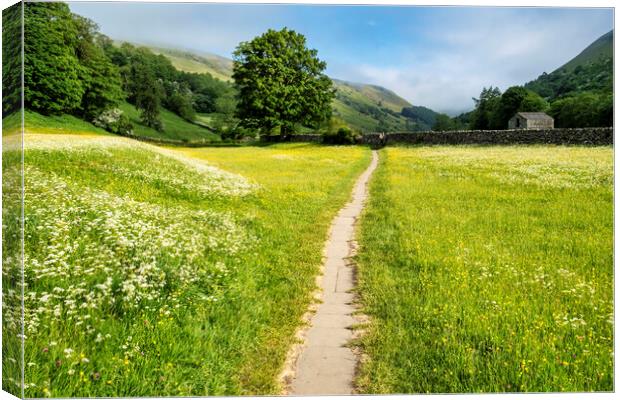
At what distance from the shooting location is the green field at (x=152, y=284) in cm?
472

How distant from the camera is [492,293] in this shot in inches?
264

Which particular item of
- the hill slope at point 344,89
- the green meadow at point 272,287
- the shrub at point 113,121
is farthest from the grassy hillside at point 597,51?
the shrub at point 113,121

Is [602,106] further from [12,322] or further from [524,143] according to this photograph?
[524,143]

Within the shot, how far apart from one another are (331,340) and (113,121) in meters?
12.0

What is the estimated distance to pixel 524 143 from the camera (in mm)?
33281

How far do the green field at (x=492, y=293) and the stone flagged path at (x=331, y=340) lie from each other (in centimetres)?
24

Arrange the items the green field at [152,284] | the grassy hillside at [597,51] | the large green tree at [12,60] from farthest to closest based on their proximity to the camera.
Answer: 1. the grassy hillside at [597,51]
2. the large green tree at [12,60]
3. the green field at [152,284]

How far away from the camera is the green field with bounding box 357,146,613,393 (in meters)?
4.88

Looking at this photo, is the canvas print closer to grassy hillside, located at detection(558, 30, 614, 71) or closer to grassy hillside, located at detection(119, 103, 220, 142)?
grassy hillside, located at detection(558, 30, 614, 71)

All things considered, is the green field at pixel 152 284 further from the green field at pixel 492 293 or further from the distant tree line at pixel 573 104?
the distant tree line at pixel 573 104

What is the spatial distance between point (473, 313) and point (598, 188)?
7.63m

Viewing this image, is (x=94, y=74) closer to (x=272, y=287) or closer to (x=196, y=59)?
(x=196, y=59)

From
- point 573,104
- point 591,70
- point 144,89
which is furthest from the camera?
point 144,89

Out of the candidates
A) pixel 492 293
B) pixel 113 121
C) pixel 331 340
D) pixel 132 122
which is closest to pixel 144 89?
pixel 113 121
